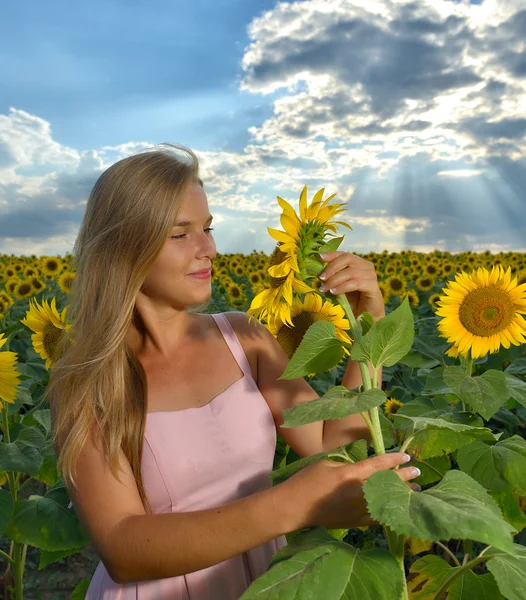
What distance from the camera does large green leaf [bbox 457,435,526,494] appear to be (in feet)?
5.56

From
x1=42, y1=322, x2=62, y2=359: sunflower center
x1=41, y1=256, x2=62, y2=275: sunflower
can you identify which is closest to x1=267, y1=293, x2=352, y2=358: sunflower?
x1=42, y1=322, x2=62, y2=359: sunflower center

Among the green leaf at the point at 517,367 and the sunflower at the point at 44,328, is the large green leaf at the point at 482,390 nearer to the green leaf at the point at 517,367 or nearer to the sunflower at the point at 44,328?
the green leaf at the point at 517,367

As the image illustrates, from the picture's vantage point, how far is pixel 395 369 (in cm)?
509

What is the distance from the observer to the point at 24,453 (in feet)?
8.18

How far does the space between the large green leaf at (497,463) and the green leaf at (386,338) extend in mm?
614

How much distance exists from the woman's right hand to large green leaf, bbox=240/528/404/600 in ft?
0.36

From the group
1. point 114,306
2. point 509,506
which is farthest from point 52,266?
point 509,506

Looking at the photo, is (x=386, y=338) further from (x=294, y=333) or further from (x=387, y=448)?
(x=294, y=333)

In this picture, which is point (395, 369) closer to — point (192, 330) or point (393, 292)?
point (393, 292)

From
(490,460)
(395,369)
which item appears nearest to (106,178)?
(490,460)

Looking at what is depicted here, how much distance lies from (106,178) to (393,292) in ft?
18.0

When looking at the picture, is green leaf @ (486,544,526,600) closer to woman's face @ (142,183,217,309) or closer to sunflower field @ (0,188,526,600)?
sunflower field @ (0,188,526,600)

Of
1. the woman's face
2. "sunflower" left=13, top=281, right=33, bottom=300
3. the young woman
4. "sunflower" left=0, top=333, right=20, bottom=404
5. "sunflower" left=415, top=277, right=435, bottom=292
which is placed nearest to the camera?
the young woman

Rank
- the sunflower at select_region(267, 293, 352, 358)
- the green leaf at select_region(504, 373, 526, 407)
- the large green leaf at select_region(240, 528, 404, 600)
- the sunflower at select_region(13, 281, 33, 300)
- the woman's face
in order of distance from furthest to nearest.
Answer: the sunflower at select_region(13, 281, 33, 300) → the sunflower at select_region(267, 293, 352, 358) → the green leaf at select_region(504, 373, 526, 407) → the woman's face → the large green leaf at select_region(240, 528, 404, 600)
